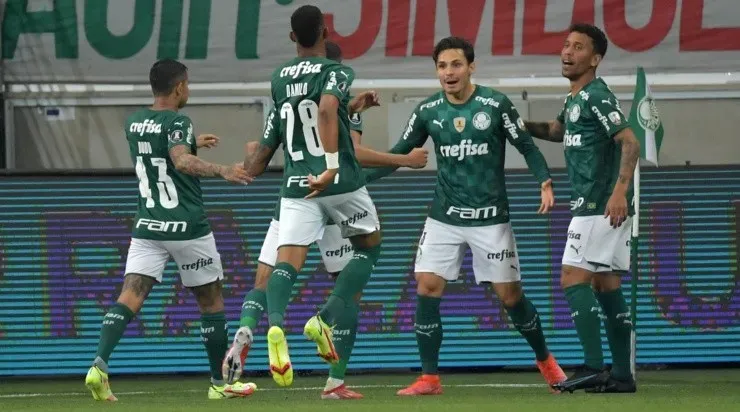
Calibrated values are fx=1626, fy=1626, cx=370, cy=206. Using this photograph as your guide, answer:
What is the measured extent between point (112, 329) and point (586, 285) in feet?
10.1

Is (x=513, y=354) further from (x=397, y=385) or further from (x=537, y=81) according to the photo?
(x=537, y=81)

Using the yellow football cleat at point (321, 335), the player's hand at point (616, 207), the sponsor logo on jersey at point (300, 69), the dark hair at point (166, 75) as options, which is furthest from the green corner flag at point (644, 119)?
the yellow football cleat at point (321, 335)

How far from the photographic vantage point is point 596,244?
33.7 feet

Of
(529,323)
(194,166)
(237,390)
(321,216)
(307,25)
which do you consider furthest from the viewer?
(529,323)

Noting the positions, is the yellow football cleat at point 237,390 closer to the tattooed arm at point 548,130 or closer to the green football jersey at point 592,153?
the green football jersey at point 592,153

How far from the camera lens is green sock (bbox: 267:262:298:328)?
31.4ft

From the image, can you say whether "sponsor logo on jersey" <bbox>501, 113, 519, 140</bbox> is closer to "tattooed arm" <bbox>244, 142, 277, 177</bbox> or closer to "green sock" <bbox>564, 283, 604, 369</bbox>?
"green sock" <bbox>564, 283, 604, 369</bbox>

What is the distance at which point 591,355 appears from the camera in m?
10.4

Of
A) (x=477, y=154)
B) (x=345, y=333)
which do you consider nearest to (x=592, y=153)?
(x=477, y=154)

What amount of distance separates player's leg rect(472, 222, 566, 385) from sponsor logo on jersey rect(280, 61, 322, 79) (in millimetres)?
1685

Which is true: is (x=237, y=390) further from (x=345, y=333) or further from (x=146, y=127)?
(x=146, y=127)

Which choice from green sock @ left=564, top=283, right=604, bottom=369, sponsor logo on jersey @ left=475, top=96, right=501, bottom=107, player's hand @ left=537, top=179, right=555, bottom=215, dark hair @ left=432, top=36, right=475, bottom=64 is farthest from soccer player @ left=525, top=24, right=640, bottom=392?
dark hair @ left=432, top=36, right=475, bottom=64

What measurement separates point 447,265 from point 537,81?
489 centimetres

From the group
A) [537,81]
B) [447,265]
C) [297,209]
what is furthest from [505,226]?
[537,81]
